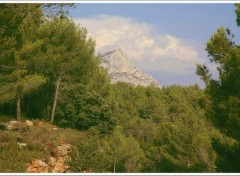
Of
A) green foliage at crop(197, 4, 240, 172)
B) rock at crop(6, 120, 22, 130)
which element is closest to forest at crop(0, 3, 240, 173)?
green foliage at crop(197, 4, 240, 172)

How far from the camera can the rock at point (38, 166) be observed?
1865cm

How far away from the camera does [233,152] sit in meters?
15.3

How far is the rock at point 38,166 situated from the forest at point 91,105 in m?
0.55

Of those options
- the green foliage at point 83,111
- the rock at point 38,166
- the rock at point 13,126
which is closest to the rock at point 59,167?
the rock at point 38,166

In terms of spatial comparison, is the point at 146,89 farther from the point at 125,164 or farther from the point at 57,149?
the point at 57,149

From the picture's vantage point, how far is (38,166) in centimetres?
1939

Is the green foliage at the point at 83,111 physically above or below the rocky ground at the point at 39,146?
above

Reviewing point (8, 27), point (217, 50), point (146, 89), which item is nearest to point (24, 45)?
point (8, 27)

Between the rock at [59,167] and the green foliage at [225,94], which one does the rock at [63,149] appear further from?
the green foliage at [225,94]

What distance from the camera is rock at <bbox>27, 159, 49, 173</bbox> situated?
18.7 meters

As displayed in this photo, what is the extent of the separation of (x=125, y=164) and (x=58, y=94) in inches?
392

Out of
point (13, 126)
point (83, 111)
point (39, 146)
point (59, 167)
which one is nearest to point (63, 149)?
point (39, 146)

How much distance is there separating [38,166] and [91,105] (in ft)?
54.6

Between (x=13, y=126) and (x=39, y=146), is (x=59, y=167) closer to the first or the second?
(x=39, y=146)
